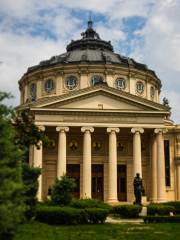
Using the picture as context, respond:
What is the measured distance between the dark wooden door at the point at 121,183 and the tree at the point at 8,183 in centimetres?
4755

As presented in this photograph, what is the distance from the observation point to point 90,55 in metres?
76.1

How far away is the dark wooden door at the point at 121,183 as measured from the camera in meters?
63.9

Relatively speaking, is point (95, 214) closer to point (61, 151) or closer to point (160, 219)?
point (160, 219)

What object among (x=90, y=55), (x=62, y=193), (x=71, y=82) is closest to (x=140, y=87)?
(x=90, y=55)

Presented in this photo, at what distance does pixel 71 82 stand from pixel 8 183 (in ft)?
190

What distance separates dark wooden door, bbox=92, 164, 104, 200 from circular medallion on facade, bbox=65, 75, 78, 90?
13870 mm

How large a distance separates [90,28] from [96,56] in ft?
47.6

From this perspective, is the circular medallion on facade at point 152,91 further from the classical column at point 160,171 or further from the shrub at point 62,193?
the shrub at point 62,193

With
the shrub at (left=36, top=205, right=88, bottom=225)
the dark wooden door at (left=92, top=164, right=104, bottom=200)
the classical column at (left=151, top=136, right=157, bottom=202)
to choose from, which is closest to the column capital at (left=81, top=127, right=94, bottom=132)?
the dark wooden door at (left=92, top=164, right=104, bottom=200)

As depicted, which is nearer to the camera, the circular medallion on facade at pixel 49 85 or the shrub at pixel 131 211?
the shrub at pixel 131 211

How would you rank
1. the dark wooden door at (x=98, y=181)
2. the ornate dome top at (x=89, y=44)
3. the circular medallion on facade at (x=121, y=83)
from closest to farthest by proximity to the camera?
the dark wooden door at (x=98, y=181) < the circular medallion on facade at (x=121, y=83) < the ornate dome top at (x=89, y=44)

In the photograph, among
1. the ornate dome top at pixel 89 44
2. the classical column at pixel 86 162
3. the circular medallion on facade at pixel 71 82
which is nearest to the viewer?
the classical column at pixel 86 162

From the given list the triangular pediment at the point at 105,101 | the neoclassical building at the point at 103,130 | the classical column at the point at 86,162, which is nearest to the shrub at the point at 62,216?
the neoclassical building at the point at 103,130

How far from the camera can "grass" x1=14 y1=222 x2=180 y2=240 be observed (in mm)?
24905
